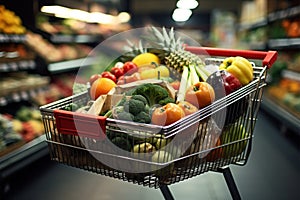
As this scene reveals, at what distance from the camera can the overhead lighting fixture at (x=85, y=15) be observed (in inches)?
200

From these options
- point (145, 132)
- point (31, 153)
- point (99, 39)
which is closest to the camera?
point (145, 132)

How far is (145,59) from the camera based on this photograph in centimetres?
143

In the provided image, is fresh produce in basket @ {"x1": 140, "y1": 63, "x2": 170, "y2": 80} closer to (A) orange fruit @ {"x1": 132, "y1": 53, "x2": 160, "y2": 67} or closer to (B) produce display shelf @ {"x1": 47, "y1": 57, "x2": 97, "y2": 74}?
(A) orange fruit @ {"x1": 132, "y1": 53, "x2": 160, "y2": 67}

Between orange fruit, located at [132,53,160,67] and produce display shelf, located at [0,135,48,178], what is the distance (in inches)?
59.6

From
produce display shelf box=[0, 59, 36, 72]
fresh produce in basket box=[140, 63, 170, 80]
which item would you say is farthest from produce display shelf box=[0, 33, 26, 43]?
fresh produce in basket box=[140, 63, 170, 80]

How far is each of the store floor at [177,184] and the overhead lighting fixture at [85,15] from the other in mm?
2721

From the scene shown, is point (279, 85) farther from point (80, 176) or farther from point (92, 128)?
point (92, 128)

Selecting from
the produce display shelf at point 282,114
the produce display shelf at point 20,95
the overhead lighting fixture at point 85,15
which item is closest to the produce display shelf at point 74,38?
the overhead lighting fixture at point 85,15

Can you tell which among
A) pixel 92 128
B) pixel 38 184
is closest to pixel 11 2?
pixel 38 184

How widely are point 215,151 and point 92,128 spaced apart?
15.6 inches

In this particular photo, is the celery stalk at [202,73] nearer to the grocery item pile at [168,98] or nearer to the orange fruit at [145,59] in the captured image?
the grocery item pile at [168,98]

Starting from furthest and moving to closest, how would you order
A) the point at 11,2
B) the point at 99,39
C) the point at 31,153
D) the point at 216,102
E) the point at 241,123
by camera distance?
the point at 99,39 < the point at 11,2 < the point at 31,153 < the point at 241,123 < the point at 216,102

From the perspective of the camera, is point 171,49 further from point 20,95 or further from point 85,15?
point 85,15

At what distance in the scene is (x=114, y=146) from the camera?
1.02 meters
